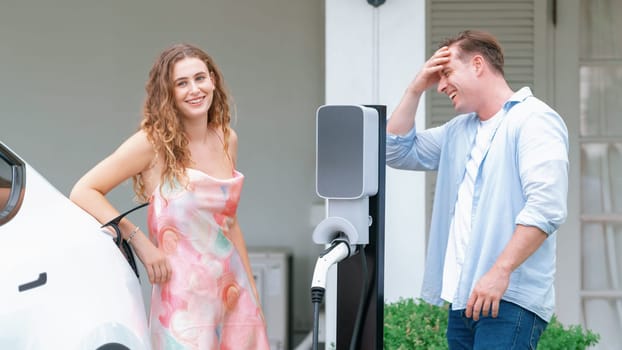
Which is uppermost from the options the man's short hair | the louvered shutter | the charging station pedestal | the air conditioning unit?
the louvered shutter

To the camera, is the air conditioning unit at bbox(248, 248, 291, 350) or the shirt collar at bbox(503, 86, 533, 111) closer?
the shirt collar at bbox(503, 86, 533, 111)

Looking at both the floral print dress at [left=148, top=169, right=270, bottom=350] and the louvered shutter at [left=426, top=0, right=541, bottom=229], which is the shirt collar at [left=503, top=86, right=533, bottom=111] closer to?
the floral print dress at [left=148, top=169, right=270, bottom=350]

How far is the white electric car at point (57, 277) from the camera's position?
2.64 m

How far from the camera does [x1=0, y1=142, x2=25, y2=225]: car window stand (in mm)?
2811

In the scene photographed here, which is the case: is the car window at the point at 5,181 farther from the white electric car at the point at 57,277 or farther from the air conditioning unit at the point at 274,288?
the air conditioning unit at the point at 274,288

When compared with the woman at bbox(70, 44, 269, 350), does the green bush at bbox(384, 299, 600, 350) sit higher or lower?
lower

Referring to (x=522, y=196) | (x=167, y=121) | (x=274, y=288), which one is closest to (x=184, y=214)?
(x=167, y=121)

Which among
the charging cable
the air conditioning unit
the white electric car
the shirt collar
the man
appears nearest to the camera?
the charging cable

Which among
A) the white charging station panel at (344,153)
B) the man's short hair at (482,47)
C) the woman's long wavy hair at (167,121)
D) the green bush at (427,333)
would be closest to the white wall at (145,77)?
the green bush at (427,333)

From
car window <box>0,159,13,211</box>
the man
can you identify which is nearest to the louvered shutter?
the man

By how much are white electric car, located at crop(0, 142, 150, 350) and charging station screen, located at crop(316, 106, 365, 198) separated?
69cm

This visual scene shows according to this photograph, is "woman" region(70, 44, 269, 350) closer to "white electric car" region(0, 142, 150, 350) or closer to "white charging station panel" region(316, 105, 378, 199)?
"white electric car" region(0, 142, 150, 350)

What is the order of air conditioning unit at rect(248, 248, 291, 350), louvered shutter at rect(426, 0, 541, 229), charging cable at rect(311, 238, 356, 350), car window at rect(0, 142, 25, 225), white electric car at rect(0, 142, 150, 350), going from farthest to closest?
air conditioning unit at rect(248, 248, 291, 350) → louvered shutter at rect(426, 0, 541, 229) → car window at rect(0, 142, 25, 225) → white electric car at rect(0, 142, 150, 350) → charging cable at rect(311, 238, 356, 350)

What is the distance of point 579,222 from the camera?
6.21 m
